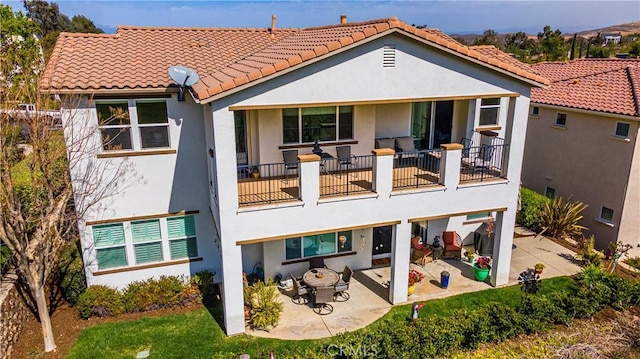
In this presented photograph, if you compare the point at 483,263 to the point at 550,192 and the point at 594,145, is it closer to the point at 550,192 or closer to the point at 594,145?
the point at 594,145

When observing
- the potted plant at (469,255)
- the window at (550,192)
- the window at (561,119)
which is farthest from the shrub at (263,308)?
the window at (561,119)

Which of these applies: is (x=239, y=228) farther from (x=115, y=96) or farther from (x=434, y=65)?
(x=434, y=65)

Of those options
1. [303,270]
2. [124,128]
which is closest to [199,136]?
[124,128]

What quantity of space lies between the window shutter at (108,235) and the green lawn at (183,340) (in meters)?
2.59

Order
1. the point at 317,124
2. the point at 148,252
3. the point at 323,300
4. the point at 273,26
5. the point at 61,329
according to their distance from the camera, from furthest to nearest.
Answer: the point at 273,26 → the point at 317,124 → the point at 148,252 → the point at 323,300 → the point at 61,329

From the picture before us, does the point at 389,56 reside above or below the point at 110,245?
above

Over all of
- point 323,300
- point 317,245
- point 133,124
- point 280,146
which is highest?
point 133,124

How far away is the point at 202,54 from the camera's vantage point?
16.0 metres

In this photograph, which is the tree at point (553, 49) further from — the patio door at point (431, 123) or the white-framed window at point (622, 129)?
the patio door at point (431, 123)

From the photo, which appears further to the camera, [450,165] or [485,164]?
[485,164]

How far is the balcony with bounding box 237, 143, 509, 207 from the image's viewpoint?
517 inches

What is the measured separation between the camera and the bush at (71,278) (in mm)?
14008

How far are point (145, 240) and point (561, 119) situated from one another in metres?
20.5

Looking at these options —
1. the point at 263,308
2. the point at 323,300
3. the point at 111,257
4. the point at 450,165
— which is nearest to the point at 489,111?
the point at 450,165
